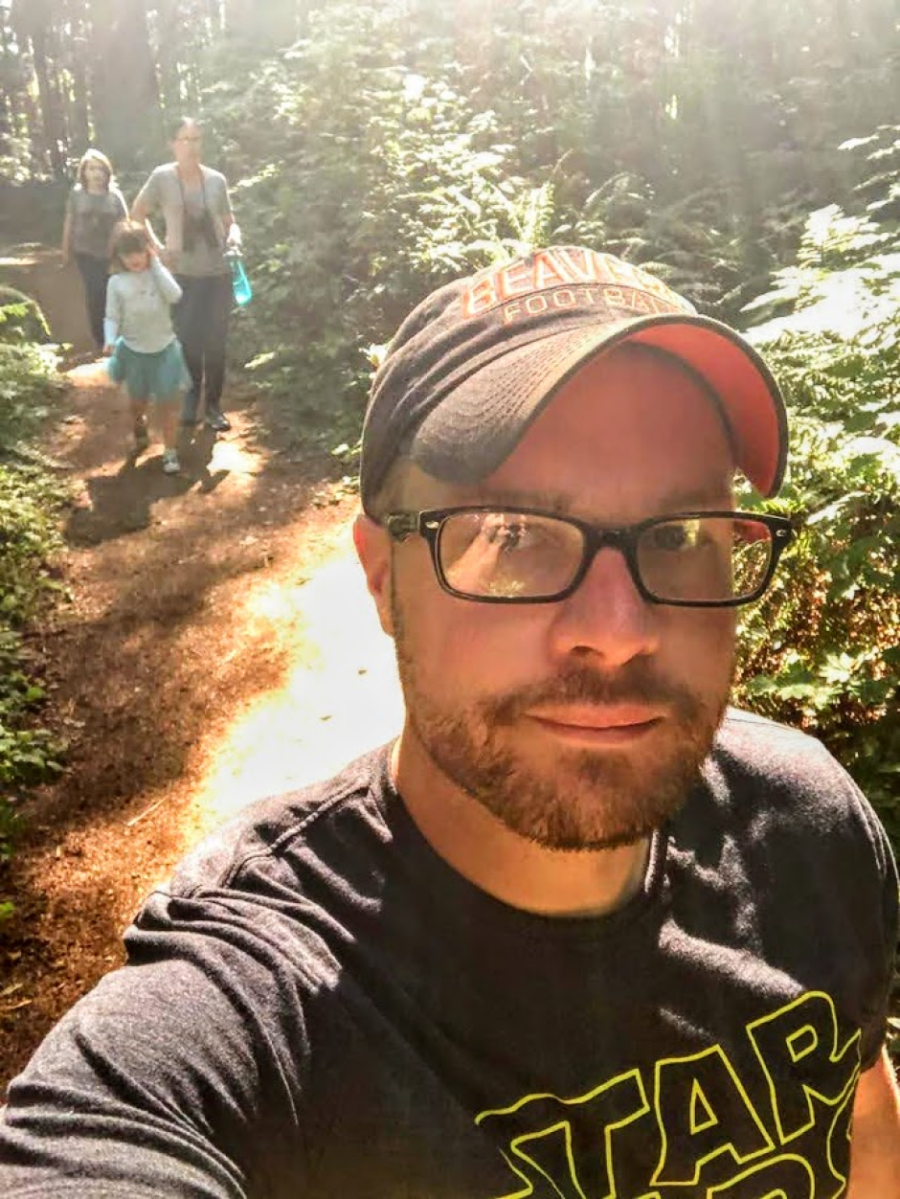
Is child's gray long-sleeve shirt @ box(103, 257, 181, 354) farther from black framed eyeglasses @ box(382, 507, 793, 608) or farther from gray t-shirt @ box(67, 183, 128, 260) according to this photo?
black framed eyeglasses @ box(382, 507, 793, 608)

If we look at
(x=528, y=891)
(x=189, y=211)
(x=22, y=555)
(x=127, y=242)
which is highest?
(x=189, y=211)

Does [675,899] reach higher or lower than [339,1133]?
higher

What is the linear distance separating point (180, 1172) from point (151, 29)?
2194 cm

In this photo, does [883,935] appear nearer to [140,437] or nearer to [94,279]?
[140,437]

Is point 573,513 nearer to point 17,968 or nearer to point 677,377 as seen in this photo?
point 677,377

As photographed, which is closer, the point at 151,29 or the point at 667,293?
the point at 667,293

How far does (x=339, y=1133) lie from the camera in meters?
1.14

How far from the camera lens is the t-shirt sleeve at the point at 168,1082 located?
104 centimetres

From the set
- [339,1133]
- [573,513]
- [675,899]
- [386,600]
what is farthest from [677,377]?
[339,1133]

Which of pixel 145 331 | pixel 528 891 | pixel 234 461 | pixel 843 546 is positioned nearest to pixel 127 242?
pixel 145 331

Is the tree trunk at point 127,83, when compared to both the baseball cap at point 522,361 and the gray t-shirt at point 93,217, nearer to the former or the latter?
the gray t-shirt at point 93,217

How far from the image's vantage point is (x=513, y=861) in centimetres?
132

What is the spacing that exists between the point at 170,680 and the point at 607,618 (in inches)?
173

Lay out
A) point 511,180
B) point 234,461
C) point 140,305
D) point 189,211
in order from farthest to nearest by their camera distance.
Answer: point 511,180, point 234,461, point 189,211, point 140,305
